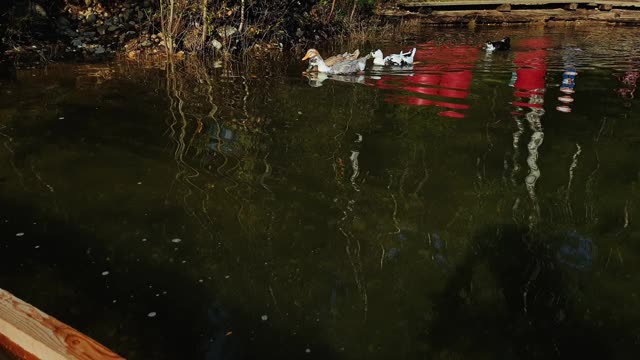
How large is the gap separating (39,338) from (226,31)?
14644mm

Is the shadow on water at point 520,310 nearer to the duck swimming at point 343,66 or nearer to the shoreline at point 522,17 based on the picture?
the duck swimming at point 343,66

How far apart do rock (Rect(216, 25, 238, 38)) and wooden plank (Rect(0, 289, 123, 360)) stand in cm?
1416

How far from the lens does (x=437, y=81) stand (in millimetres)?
11156

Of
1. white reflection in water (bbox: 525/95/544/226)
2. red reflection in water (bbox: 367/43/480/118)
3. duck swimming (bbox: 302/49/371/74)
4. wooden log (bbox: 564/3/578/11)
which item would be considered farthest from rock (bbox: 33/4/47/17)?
wooden log (bbox: 564/3/578/11)

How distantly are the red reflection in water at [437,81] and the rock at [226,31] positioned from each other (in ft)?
18.6

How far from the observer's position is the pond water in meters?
3.74

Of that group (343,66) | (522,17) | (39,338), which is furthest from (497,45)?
(39,338)

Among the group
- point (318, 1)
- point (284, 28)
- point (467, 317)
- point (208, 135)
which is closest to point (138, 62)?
point (284, 28)

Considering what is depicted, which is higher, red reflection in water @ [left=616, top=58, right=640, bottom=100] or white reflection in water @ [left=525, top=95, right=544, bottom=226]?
red reflection in water @ [left=616, top=58, right=640, bottom=100]

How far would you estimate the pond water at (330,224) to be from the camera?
147 inches

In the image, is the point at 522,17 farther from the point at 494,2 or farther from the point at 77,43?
the point at 77,43

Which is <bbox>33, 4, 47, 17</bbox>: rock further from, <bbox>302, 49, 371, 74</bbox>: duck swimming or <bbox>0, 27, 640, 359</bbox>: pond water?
<bbox>302, 49, 371, 74</bbox>: duck swimming

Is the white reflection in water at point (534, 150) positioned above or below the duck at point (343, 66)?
below

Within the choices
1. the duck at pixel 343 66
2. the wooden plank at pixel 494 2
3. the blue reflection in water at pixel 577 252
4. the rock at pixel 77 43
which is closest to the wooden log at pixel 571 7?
the wooden plank at pixel 494 2
